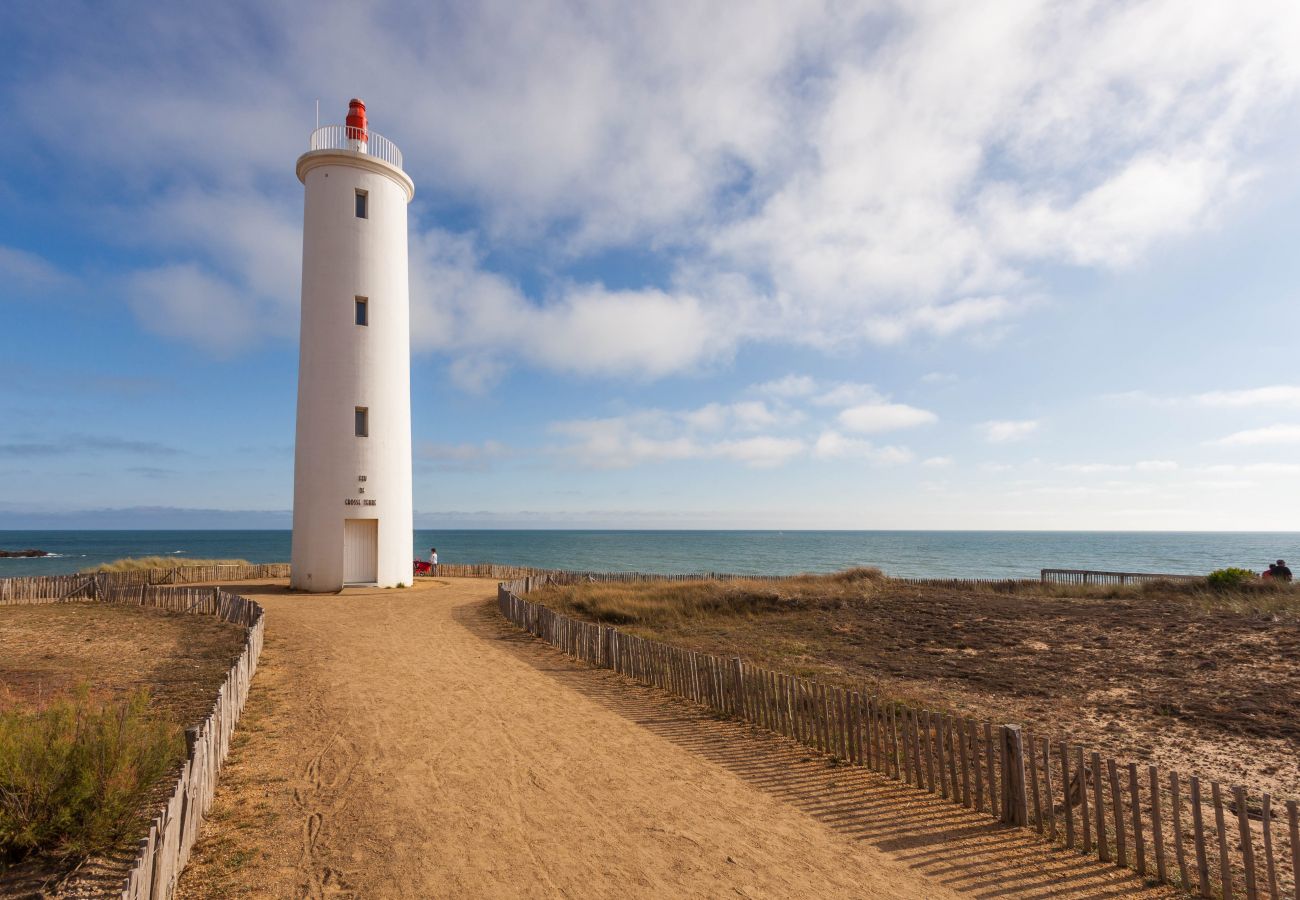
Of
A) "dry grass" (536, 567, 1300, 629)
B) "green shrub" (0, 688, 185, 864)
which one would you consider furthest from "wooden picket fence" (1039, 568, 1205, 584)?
"green shrub" (0, 688, 185, 864)

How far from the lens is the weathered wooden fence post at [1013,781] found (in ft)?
21.1

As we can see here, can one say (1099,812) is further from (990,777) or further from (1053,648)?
(1053,648)

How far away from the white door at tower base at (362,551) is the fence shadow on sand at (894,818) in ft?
49.2

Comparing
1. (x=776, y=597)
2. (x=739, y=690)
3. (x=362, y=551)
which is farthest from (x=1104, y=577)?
(x=362, y=551)

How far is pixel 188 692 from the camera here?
1012 centimetres

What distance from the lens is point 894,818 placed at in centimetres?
661

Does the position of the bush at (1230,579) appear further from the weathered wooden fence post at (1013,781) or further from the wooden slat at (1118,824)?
the wooden slat at (1118,824)

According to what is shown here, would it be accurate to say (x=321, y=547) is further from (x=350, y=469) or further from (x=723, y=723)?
(x=723, y=723)

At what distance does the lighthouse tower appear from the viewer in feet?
74.0

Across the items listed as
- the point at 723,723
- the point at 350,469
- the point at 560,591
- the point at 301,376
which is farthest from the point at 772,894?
the point at 301,376

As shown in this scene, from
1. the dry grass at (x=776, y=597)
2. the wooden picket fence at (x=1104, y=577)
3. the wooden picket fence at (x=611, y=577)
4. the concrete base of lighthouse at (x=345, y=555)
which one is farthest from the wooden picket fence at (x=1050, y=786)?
the wooden picket fence at (x=1104, y=577)

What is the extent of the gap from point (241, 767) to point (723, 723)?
6009mm

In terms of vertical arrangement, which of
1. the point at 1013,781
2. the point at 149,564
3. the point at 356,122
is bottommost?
the point at 1013,781

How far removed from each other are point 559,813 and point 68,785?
13.5 ft
